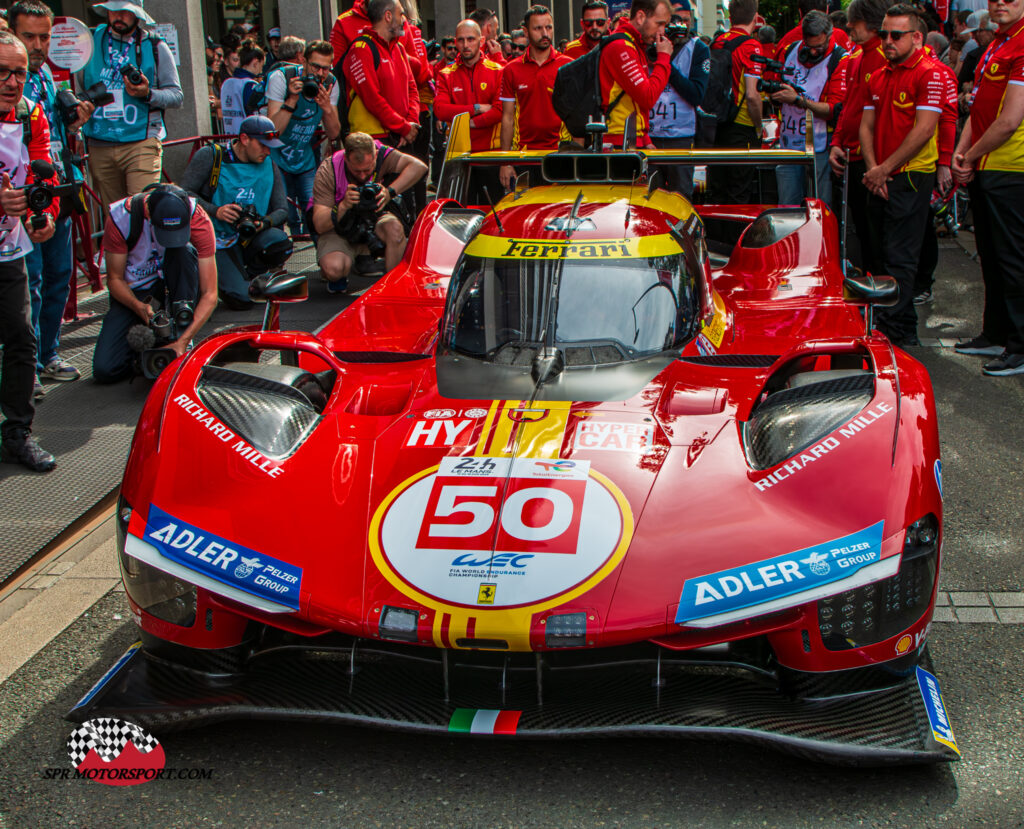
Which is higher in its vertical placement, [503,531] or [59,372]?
[503,531]

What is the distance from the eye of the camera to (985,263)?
6.58m

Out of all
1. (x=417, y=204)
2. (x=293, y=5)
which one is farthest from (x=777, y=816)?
(x=293, y=5)

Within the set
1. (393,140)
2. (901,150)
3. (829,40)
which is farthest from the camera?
(393,140)

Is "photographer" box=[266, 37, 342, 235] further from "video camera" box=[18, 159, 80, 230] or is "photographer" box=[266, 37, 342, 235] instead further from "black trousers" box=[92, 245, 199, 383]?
"video camera" box=[18, 159, 80, 230]

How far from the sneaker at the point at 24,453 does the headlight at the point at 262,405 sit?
1692 mm

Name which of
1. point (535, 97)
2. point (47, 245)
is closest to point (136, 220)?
point (47, 245)

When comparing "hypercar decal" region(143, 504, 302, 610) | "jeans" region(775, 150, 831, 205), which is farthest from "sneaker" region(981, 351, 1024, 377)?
"hypercar decal" region(143, 504, 302, 610)

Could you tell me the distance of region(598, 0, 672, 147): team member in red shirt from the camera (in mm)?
7504

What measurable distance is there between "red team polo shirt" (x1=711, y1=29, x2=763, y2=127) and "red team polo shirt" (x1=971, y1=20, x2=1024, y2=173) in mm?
2817

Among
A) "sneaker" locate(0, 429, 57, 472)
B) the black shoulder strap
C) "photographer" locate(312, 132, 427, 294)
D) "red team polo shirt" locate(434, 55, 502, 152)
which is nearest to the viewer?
"sneaker" locate(0, 429, 57, 472)

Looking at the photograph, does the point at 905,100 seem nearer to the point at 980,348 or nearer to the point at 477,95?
the point at 980,348

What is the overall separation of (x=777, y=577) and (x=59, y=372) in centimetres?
499

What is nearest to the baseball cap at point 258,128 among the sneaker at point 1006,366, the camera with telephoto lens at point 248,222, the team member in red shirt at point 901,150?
the camera with telephoto lens at point 248,222

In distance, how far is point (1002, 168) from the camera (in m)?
6.22
